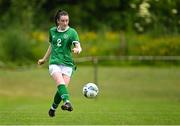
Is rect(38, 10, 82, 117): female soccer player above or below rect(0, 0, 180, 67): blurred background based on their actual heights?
above

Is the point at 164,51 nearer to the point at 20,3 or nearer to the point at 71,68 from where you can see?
the point at 20,3

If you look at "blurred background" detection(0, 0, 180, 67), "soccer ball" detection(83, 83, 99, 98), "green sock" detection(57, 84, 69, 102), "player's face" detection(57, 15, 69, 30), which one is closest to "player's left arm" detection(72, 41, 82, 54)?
"player's face" detection(57, 15, 69, 30)

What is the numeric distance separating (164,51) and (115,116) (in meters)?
21.4

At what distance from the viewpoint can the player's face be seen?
49.2 ft

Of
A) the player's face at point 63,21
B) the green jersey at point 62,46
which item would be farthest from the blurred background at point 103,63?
the player's face at point 63,21

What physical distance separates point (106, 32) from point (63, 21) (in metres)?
28.8

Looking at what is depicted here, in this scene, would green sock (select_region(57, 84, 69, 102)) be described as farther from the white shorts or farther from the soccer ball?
the soccer ball

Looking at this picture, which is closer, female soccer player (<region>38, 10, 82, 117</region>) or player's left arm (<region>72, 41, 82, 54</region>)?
Answer: player's left arm (<region>72, 41, 82, 54</region>)

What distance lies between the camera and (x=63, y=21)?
49.4 ft

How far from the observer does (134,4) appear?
92.1 ft

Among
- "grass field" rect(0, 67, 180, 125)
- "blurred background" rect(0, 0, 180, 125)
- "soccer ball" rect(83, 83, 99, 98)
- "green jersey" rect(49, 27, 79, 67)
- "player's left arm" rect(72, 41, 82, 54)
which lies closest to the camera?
"player's left arm" rect(72, 41, 82, 54)

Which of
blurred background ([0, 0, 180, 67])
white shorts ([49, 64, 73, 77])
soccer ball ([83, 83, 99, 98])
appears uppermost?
white shorts ([49, 64, 73, 77])

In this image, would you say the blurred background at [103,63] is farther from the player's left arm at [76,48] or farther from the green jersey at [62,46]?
the player's left arm at [76,48]

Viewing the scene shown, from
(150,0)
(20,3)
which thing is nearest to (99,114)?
(150,0)
